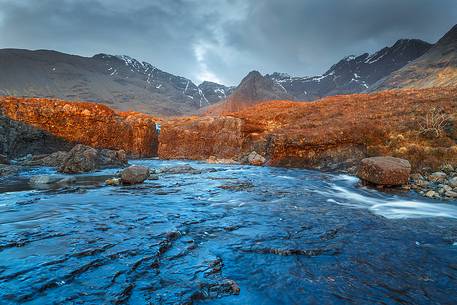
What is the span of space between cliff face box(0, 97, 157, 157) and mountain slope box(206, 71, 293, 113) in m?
124

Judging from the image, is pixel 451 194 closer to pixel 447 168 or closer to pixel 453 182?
pixel 453 182

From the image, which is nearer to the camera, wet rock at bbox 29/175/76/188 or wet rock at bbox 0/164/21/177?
wet rock at bbox 29/175/76/188

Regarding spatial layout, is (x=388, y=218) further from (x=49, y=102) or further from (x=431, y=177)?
(x=49, y=102)

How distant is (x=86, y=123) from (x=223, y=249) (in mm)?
29899

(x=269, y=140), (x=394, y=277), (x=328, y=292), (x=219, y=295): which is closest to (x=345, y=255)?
(x=394, y=277)

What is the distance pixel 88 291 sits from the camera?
4730 millimetres

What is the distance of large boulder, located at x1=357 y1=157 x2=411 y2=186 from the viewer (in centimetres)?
1473

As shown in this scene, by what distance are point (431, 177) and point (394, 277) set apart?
12696mm

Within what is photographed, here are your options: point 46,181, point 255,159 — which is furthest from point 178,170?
point 255,159

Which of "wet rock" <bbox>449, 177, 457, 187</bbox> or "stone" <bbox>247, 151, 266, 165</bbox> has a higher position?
"wet rock" <bbox>449, 177, 457, 187</bbox>

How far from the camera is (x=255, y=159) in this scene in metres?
27.4

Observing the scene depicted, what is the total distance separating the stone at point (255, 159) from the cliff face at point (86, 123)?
13.5 meters

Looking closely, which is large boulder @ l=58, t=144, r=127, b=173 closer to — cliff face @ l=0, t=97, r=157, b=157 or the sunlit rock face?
cliff face @ l=0, t=97, r=157, b=157

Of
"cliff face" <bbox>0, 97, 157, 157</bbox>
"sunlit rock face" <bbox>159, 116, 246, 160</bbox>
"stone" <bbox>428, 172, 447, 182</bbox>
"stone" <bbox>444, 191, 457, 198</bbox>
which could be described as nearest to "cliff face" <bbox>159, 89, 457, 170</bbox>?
"sunlit rock face" <bbox>159, 116, 246, 160</bbox>
